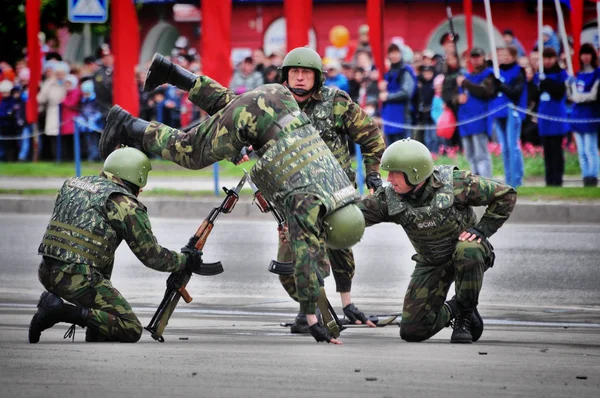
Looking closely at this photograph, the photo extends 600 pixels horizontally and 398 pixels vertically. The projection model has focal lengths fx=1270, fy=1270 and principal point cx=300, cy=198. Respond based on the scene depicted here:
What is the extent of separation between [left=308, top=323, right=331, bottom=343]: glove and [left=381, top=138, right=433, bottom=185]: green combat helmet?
1115 millimetres

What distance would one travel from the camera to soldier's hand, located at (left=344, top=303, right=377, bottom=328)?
28.4 feet

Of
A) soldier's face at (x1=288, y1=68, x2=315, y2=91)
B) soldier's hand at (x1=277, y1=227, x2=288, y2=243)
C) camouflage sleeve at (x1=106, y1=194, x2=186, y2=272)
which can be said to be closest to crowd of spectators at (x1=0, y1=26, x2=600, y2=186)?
soldier's face at (x1=288, y1=68, x2=315, y2=91)

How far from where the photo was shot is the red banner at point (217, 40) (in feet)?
62.6

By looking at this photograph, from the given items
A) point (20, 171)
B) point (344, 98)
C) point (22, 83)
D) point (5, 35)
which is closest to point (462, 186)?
point (344, 98)

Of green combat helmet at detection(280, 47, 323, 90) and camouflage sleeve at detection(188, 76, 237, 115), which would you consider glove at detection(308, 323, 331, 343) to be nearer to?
camouflage sleeve at detection(188, 76, 237, 115)

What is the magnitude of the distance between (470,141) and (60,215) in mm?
10549

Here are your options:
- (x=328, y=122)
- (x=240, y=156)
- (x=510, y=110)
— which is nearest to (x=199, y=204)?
(x=510, y=110)

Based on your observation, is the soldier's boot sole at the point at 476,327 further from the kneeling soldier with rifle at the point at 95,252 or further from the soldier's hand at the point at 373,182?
the kneeling soldier with rifle at the point at 95,252

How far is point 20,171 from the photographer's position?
68.9ft

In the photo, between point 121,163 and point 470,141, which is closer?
point 121,163

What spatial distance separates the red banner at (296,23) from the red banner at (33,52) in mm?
4384

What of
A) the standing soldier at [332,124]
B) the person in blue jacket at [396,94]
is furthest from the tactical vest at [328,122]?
the person in blue jacket at [396,94]

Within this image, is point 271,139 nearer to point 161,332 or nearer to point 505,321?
point 161,332

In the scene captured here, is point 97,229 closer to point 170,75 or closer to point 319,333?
point 170,75
